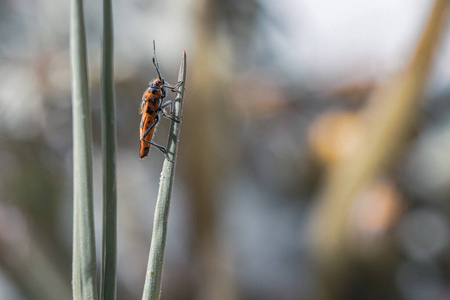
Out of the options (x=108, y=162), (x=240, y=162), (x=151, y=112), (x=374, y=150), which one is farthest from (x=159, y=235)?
(x=240, y=162)

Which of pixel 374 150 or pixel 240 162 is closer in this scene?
pixel 374 150

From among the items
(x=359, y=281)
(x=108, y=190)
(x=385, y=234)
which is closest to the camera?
(x=108, y=190)

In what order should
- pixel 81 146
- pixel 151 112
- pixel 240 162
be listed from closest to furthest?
pixel 81 146
pixel 151 112
pixel 240 162

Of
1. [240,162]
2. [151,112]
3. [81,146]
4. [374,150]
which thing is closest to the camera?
[81,146]

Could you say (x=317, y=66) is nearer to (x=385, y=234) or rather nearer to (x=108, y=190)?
(x=385, y=234)

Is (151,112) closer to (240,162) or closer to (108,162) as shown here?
(108,162)

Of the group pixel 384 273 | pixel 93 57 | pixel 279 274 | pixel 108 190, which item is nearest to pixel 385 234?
pixel 384 273

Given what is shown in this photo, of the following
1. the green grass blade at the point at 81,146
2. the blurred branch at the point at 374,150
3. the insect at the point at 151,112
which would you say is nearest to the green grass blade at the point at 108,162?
the green grass blade at the point at 81,146

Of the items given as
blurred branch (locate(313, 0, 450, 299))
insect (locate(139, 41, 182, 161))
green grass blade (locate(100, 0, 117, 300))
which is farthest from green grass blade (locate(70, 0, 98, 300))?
blurred branch (locate(313, 0, 450, 299))

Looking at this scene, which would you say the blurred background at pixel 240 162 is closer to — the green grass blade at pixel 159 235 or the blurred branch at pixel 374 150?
the blurred branch at pixel 374 150
